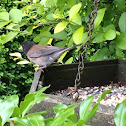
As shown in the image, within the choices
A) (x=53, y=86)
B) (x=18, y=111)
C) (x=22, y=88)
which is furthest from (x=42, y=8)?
(x=22, y=88)

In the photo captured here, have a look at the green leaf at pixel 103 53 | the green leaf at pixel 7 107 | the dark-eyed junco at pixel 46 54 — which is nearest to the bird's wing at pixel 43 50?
the dark-eyed junco at pixel 46 54

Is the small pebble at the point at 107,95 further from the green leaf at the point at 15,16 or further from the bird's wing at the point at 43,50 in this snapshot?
the green leaf at the point at 15,16

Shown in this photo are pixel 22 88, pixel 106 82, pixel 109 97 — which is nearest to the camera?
pixel 109 97

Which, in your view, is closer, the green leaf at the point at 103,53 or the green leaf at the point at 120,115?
the green leaf at the point at 120,115

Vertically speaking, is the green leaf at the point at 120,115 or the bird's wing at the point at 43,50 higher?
the green leaf at the point at 120,115

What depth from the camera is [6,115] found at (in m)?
0.56

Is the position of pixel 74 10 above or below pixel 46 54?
above

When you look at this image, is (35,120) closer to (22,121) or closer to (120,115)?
(22,121)

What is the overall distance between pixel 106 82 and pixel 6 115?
82 cm

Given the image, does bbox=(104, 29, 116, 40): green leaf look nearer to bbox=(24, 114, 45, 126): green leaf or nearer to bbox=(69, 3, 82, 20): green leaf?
bbox=(69, 3, 82, 20): green leaf

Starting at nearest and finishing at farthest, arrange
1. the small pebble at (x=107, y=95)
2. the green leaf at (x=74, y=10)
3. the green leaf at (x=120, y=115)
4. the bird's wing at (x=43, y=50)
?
1. the green leaf at (x=120, y=115)
2. the green leaf at (x=74, y=10)
3. the small pebble at (x=107, y=95)
4. the bird's wing at (x=43, y=50)

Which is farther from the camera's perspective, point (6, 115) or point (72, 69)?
point (72, 69)

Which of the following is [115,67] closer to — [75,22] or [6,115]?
[75,22]

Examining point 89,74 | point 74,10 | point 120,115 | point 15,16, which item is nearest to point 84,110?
point 120,115
